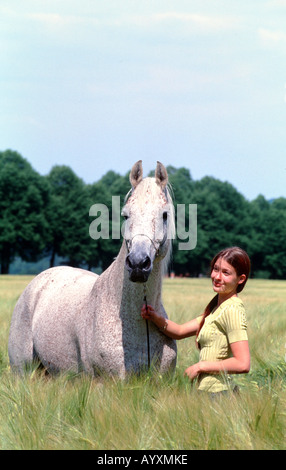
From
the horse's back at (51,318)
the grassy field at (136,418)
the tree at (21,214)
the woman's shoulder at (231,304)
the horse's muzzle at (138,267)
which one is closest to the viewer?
the grassy field at (136,418)

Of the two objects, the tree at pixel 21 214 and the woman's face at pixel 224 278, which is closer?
the woman's face at pixel 224 278

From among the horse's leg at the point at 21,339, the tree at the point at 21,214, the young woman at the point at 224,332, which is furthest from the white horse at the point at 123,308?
the tree at the point at 21,214

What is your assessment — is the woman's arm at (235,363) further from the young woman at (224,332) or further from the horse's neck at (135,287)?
the horse's neck at (135,287)

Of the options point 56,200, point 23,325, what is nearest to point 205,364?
point 23,325

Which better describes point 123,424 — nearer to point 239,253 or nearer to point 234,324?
point 234,324

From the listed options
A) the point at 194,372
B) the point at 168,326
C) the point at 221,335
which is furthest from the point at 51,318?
the point at 221,335

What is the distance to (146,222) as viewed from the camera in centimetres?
466

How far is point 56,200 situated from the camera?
5872 cm

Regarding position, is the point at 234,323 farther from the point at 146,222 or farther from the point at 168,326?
the point at 146,222

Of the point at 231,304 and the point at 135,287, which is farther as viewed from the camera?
the point at 135,287

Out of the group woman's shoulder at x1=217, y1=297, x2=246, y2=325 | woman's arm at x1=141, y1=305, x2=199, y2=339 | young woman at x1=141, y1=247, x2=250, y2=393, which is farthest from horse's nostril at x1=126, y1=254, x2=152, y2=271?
woman's arm at x1=141, y1=305, x2=199, y2=339

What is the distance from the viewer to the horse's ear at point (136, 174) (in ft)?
16.4

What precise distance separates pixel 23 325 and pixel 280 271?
225 feet

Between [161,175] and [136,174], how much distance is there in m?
0.20
